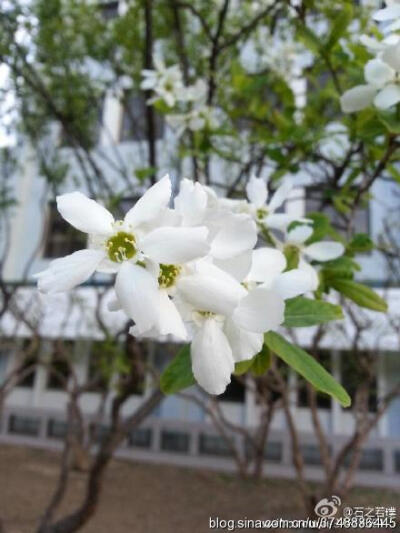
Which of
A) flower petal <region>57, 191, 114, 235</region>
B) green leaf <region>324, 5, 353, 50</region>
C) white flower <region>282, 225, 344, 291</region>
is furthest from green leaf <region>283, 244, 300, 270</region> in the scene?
green leaf <region>324, 5, 353, 50</region>

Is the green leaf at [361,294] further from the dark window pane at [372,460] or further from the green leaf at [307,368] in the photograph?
the dark window pane at [372,460]

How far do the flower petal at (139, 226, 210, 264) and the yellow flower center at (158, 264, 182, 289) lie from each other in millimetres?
29

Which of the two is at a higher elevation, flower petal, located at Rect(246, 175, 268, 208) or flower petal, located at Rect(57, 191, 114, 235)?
flower petal, located at Rect(246, 175, 268, 208)

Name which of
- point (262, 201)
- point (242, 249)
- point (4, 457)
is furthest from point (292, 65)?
point (4, 457)

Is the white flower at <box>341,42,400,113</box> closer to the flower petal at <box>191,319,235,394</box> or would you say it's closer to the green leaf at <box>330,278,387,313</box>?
the green leaf at <box>330,278,387,313</box>

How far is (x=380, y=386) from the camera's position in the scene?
20.2 ft

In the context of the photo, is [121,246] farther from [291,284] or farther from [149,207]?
[291,284]

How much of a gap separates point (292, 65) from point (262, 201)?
2.87 m

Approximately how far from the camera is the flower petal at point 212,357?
18.2 inches

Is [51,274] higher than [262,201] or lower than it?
lower

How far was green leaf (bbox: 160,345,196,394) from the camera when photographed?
1.96 feet

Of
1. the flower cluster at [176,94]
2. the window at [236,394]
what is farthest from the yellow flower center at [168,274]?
the window at [236,394]

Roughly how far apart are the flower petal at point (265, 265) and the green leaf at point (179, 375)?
0.15 m

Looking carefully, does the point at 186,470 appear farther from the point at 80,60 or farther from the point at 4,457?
the point at 80,60
